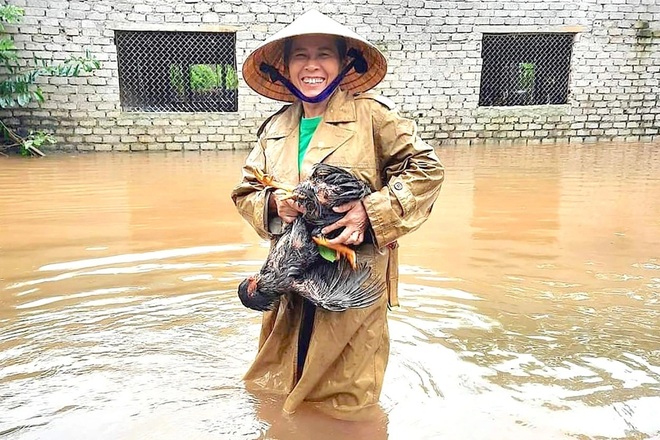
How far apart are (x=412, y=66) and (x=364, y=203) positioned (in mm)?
9458

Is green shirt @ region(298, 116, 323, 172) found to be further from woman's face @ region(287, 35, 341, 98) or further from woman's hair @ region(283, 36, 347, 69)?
woman's hair @ region(283, 36, 347, 69)

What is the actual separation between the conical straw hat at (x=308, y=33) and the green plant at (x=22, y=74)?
7743 mm

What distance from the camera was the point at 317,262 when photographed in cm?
195

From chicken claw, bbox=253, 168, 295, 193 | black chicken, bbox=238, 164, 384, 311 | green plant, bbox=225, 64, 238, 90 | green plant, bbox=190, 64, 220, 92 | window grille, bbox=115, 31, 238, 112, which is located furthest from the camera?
green plant, bbox=190, 64, 220, 92

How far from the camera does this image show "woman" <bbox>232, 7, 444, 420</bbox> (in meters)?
1.90

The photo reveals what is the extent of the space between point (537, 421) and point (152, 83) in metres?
10.1

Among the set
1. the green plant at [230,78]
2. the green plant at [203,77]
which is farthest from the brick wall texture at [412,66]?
the green plant at [203,77]

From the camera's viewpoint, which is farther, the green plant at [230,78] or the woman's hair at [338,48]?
the green plant at [230,78]

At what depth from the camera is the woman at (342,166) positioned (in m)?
1.90

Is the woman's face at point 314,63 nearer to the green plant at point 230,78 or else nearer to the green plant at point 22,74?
the green plant at point 22,74

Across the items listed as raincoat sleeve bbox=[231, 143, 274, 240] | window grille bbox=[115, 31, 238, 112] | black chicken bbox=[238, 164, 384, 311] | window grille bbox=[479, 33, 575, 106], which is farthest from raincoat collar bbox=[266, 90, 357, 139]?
window grille bbox=[479, 33, 575, 106]

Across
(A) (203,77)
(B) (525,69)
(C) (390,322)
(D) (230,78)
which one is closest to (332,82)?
(C) (390,322)

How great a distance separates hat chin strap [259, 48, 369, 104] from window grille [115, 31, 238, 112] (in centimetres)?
854

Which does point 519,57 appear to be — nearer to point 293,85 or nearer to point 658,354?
point 658,354
